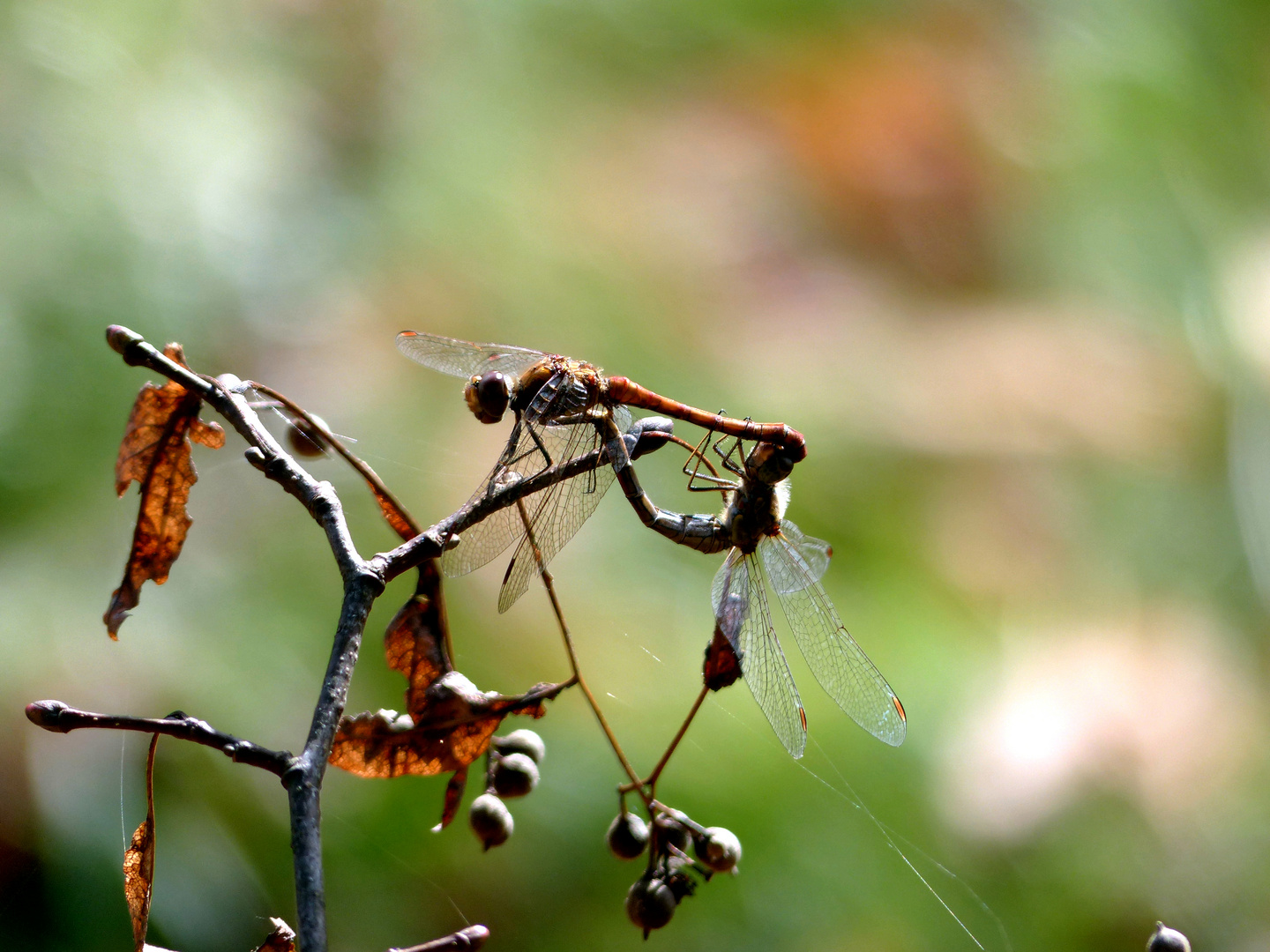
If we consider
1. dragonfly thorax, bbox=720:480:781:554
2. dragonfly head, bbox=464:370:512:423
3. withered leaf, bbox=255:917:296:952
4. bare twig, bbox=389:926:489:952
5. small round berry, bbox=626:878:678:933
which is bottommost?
small round berry, bbox=626:878:678:933

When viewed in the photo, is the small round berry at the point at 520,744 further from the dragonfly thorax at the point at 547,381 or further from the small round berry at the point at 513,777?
the dragonfly thorax at the point at 547,381

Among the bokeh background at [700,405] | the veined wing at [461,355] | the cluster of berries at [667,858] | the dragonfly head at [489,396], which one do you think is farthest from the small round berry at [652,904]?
the bokeh background at [700,405]

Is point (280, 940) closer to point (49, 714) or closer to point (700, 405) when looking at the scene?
point (49, 714)

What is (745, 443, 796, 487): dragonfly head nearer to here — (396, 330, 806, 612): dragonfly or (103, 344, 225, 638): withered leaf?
(396, 330, 806, 612): dragonfly

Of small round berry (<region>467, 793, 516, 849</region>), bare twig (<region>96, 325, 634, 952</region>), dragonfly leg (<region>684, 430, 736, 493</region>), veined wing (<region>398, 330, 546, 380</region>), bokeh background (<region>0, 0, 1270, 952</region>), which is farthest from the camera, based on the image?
bokeh background (<region>0, 0, 1270, 952</region>)

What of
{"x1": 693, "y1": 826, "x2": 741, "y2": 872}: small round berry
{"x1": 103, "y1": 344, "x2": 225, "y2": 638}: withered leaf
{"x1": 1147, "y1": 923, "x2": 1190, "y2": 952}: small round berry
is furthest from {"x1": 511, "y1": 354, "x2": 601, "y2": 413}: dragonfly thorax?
{"x1": 1147, "y1": 923, "x2": 1190, "y2": 952}: small round berry

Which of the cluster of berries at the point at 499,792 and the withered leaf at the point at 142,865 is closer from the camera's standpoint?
the withered leaf at the point at 142,865

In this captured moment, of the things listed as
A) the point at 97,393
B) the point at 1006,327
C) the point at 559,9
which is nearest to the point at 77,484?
the point at 97,393

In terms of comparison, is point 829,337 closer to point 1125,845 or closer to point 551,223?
point 551,223

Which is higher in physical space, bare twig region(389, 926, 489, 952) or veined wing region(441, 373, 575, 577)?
veined wing region(441, 373, 575, 577)
